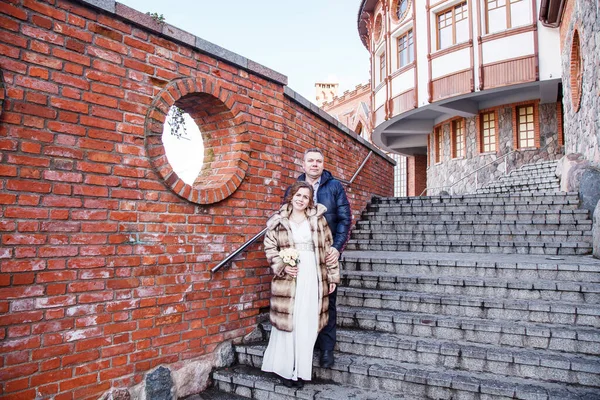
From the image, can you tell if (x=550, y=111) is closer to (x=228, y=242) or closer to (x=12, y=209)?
(x=228, y=242)

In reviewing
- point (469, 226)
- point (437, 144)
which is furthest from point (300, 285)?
point (437, 144)

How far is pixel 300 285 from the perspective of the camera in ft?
9.99

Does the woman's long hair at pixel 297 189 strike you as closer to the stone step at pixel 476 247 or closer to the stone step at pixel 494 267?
the stone step at pixel 494 267

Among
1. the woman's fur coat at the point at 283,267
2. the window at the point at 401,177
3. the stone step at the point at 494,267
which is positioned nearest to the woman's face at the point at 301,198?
the woman's fur coat at the point at 283,267

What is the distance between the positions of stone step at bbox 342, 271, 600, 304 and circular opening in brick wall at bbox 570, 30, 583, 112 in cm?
657

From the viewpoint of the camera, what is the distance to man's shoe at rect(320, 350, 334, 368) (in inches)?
125

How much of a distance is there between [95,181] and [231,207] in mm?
1243

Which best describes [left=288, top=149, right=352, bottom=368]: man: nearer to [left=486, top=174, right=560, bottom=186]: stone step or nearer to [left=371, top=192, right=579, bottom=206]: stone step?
[left=371, top=192, right=579, bottom=206]: stone step

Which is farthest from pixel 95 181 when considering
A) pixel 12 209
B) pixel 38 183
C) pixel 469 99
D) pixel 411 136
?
pixel 411 136

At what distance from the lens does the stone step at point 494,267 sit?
385 centimetres

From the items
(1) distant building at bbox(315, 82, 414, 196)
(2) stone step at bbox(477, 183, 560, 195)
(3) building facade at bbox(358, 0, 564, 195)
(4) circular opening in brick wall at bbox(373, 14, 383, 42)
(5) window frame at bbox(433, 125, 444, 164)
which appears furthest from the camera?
(1) distant building at bbox(315, 82, 414, 196)

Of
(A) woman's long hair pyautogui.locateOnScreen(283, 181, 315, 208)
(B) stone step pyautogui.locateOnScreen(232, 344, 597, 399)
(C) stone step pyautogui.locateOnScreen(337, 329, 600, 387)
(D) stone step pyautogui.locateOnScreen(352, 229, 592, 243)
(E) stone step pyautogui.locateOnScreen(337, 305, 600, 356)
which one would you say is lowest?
(B) stone step pyautogui.locateOnScreen(232, 344, 597, 399)

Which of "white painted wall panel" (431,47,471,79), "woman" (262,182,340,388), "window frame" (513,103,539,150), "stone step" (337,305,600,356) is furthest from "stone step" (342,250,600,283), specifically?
"window frame" (513,103,539,150)

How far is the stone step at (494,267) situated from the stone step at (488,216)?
1228 mm
